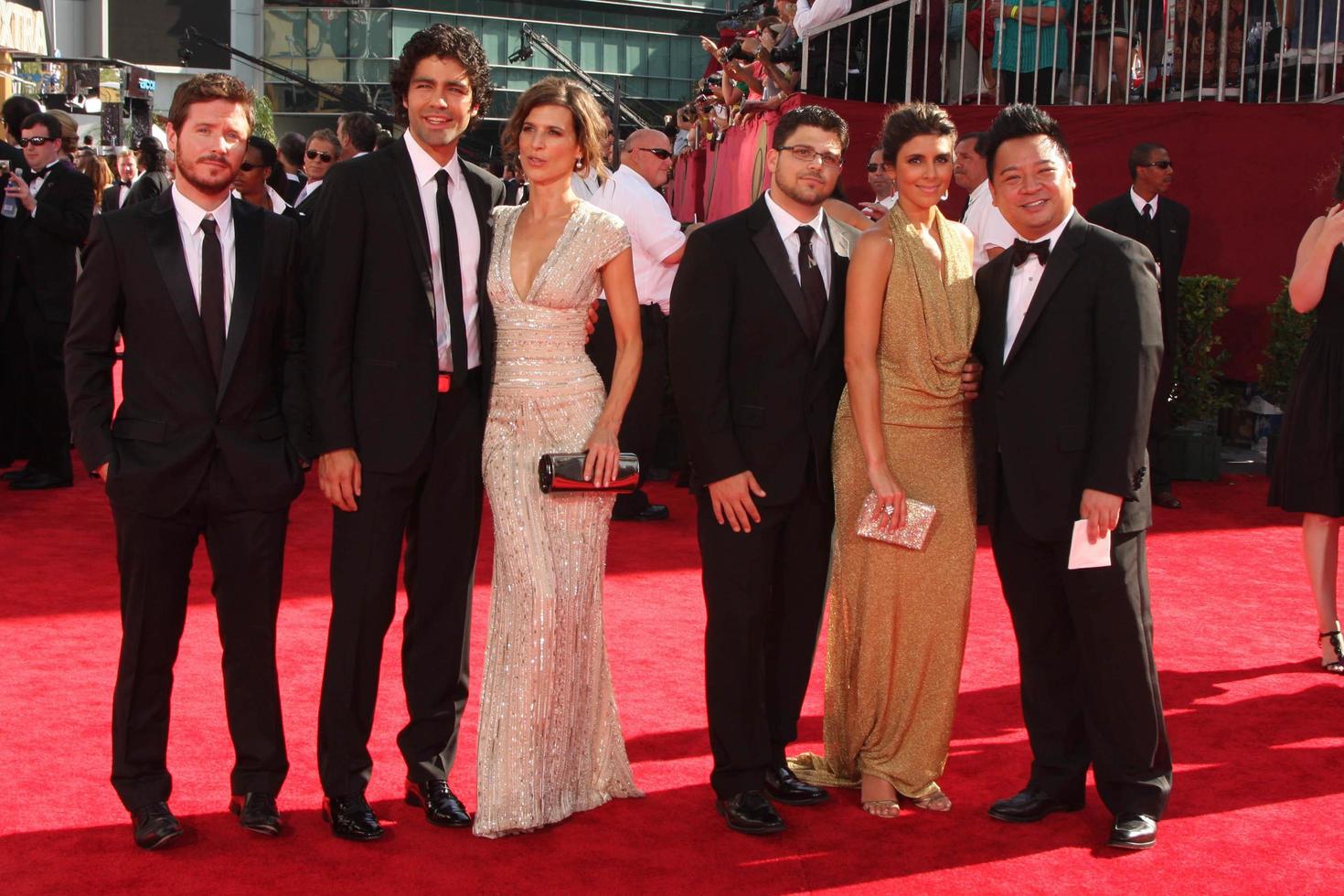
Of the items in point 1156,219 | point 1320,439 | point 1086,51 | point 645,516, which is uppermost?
point 1086,51

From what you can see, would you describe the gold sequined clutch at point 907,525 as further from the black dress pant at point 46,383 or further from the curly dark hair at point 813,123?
the black dress pant at point 46,383

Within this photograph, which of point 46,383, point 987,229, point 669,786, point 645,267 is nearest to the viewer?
point 669,786

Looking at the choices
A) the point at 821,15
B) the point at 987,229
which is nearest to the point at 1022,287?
the point at 987,229

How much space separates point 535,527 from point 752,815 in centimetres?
92

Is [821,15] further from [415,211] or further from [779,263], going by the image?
[415,211]

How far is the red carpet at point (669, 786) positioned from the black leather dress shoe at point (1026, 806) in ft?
0.10

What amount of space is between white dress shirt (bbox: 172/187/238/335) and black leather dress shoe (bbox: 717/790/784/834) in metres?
1.74

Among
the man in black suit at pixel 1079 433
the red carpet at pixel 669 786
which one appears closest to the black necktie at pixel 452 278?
the red carpet at pixel 669 786

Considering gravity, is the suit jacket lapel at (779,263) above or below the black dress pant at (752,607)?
above

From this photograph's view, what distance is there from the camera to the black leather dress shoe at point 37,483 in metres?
8.45

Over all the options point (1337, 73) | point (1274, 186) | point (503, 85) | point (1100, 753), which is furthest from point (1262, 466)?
point (503, 85)

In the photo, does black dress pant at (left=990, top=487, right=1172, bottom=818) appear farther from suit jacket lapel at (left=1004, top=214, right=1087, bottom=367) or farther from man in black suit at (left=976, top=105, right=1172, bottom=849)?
suit jacket lapel at (left=1004, top=214, right=1087, bottom=367)

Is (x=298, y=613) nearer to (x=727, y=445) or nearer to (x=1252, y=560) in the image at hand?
(x=727, y=445)

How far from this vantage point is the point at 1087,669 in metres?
3.92
